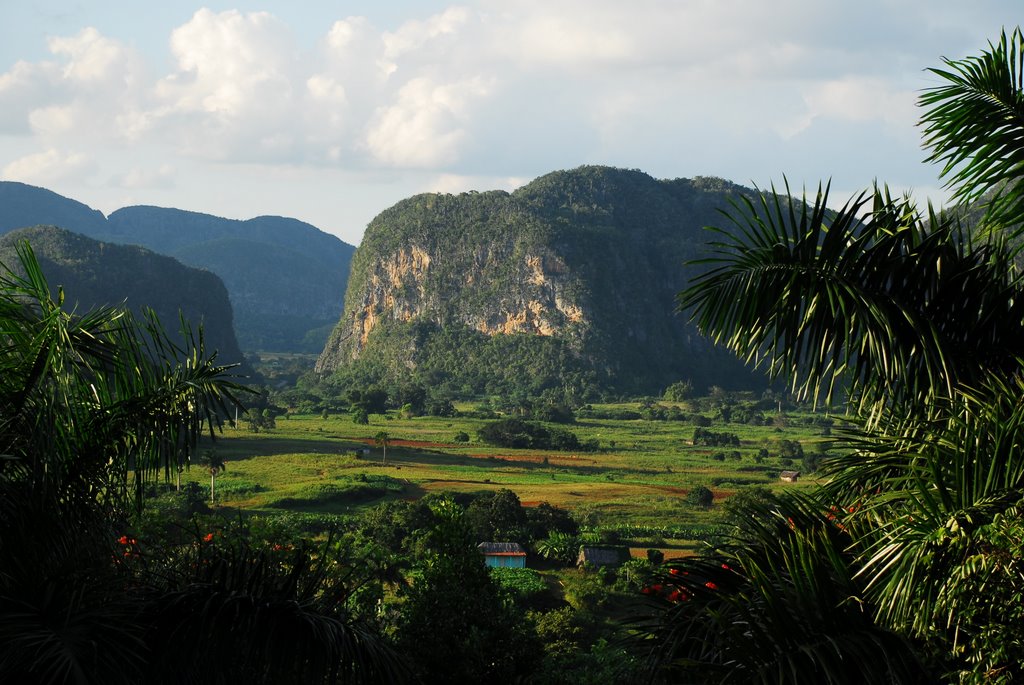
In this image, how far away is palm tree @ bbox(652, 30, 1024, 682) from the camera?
3375 mm

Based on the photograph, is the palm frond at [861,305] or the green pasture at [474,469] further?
the green pasture at [474,469]

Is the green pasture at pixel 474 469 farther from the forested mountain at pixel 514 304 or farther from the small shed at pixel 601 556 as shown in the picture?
the forested mountain at pixel 514 304

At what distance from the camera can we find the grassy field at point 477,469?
38.3 meters

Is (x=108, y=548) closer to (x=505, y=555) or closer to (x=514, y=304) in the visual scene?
(x=505, y=555)

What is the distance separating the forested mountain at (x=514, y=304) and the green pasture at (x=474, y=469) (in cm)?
4006

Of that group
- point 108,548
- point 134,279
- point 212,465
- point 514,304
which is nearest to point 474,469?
point 212,465

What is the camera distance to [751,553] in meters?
4.08

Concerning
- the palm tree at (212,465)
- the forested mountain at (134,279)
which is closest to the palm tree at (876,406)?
the palm tree at (212,465)

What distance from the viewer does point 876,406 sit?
13.9ft

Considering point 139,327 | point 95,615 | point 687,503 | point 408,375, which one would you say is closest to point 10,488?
point 95,615

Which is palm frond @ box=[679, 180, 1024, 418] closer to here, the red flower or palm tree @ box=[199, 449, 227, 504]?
the red flower

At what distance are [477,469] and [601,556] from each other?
22.5 meters

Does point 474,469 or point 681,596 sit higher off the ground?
point 681,596

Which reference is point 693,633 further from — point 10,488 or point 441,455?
point 441,455
